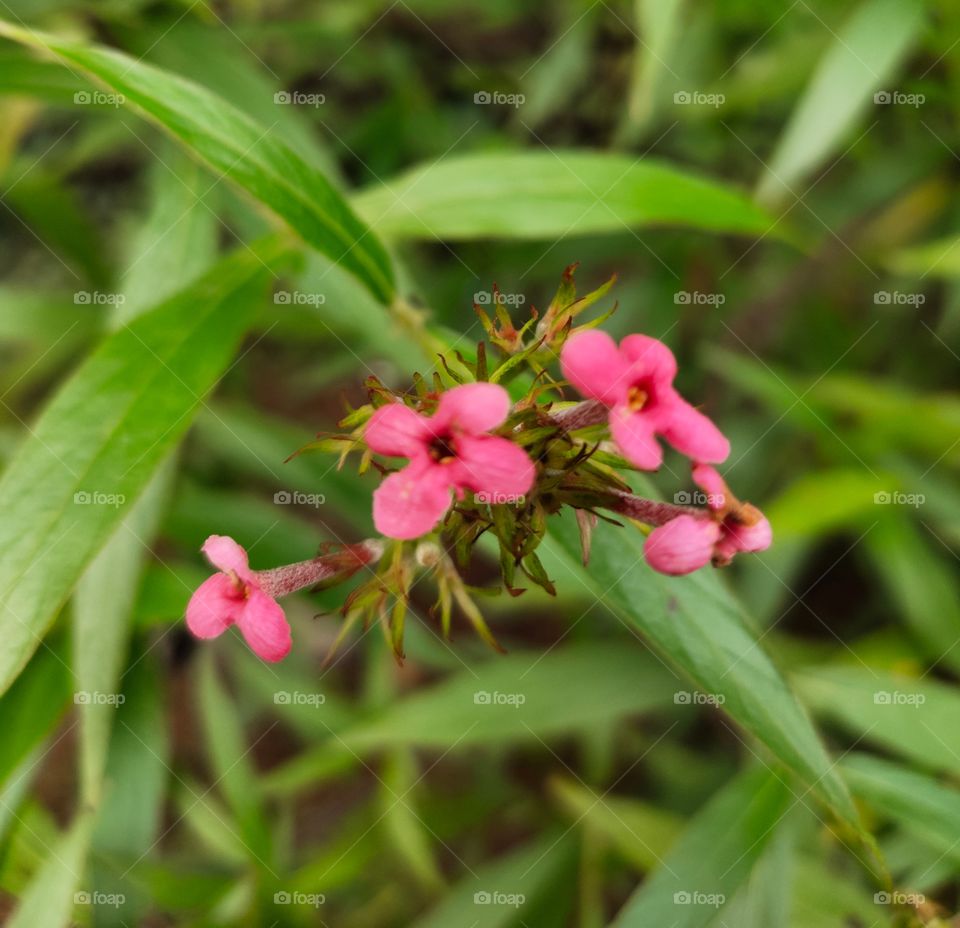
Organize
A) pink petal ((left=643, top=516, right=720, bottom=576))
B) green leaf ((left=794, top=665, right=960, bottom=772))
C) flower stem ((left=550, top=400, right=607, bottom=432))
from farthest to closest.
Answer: green leaf ((left=794, top=665, right=960, bottom=772)) → flower stem ((left=550, top=400, right=607, bottom=432)) → pink petal ((left=643, top=516, right=720, bottom=576))

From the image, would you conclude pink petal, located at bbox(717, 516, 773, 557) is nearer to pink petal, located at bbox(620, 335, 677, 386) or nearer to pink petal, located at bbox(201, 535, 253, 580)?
pink petal, located at bbox(620, 335, 677, 386)

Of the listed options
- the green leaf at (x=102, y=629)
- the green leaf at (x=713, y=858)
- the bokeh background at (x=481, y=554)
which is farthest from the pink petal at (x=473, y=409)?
the green leaf at (x=713, y=858)

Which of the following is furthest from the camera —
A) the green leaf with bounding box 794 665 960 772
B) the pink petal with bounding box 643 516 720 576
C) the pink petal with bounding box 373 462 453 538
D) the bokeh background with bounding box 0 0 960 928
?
the green leaf with bounding box 794 665 960 772

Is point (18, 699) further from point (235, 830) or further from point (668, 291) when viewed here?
point (668, 291)

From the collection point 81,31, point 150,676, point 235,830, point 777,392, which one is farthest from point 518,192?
point 235,830

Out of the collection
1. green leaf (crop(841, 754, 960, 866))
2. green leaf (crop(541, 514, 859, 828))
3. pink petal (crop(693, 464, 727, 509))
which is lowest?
green leaf (crop(841, 754, 960, 866))

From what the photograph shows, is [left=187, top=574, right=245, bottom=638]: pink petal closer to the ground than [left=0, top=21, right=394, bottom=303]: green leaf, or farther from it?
closer to the ground

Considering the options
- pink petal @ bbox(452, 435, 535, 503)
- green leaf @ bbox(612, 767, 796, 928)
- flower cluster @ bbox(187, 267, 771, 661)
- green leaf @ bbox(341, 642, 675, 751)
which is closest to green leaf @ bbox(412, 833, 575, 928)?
green leaf @ bbox(341, 642, 675, 751)
